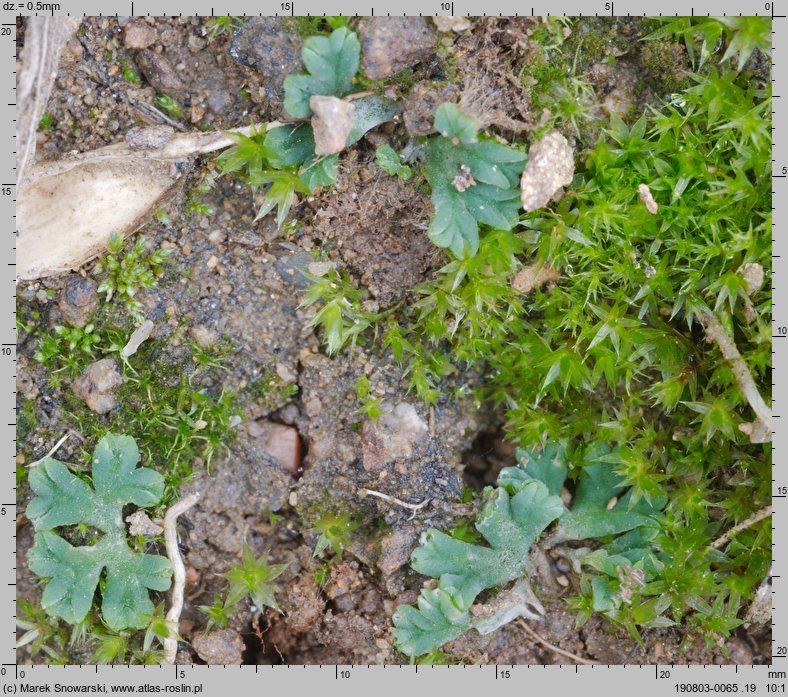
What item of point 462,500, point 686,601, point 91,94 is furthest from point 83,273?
point 686,601

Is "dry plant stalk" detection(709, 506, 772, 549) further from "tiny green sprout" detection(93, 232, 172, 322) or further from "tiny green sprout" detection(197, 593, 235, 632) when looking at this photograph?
"tiny green sprout" detection(93, 232, 172, 322)

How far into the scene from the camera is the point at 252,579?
340cm

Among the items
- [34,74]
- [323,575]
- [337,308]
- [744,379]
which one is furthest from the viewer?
[323,575]

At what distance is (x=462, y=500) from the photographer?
11.3 feet

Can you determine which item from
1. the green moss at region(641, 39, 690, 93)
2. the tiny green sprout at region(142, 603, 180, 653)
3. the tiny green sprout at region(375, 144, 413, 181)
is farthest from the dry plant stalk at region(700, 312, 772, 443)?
the tiny green sprout at region(142, 603, 180, 653)

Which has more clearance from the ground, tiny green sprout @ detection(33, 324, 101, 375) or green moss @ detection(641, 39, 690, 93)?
green moss @ detection(641, 39, 690, 93)

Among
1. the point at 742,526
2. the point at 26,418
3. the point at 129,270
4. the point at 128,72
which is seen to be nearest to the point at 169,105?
the point at 128,72

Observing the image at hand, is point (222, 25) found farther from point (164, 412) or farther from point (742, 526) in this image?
point (742, 526)

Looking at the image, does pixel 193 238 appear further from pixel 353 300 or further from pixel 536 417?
pixel 536 417

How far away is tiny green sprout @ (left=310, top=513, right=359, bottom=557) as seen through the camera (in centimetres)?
336

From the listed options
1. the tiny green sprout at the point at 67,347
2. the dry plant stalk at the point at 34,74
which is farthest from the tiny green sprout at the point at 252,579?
the dry plant stalk at the point at 34,74

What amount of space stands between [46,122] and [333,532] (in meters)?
2.32

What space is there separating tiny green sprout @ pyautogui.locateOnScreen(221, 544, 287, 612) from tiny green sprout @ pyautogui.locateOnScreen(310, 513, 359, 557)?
0.80 feet

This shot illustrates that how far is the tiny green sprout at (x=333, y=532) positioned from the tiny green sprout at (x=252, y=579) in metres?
0.24
